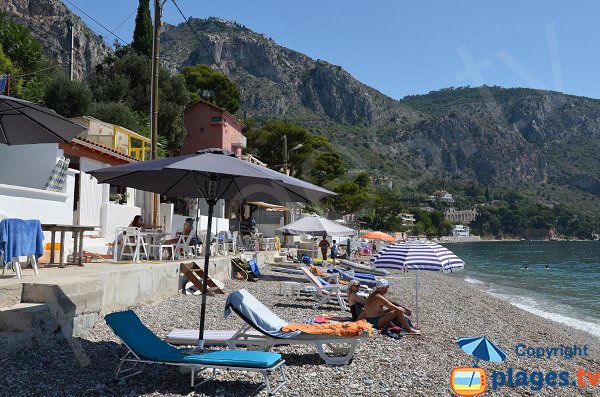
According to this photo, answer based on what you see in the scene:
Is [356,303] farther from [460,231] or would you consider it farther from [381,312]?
[460,231]

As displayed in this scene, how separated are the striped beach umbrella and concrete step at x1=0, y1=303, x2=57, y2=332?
4.75 metres

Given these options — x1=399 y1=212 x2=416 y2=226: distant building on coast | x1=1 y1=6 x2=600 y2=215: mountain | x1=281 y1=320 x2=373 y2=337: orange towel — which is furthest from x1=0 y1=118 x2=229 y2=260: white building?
x1=399 y1=212 x2=416 y2=226: distant building on coast

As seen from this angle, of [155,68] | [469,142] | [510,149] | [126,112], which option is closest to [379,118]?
[469,142]

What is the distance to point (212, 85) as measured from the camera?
139ft

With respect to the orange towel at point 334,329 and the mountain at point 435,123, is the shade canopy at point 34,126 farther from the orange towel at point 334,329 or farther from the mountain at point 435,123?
the mountain at point 435,123

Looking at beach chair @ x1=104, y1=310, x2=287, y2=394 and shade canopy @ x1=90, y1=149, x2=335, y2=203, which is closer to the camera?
beach chair @ x1=104, y1=310, x2=287, y2=394

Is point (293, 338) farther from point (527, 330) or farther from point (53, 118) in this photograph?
point (527, 330)

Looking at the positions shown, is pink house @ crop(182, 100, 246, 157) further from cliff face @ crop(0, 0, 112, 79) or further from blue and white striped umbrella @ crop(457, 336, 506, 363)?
cliff face @ crop(0, 0, 112, 79)

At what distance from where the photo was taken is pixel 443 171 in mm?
146000

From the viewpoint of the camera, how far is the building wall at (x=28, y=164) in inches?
439

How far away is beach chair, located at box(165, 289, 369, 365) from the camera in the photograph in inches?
215

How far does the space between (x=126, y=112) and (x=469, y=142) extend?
12266cm

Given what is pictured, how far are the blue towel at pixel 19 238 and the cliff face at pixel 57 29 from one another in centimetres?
5423

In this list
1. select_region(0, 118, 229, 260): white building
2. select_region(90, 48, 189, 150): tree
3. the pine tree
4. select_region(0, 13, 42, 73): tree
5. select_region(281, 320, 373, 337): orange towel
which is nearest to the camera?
select_region(281, 320, 373, 337): orange towel
